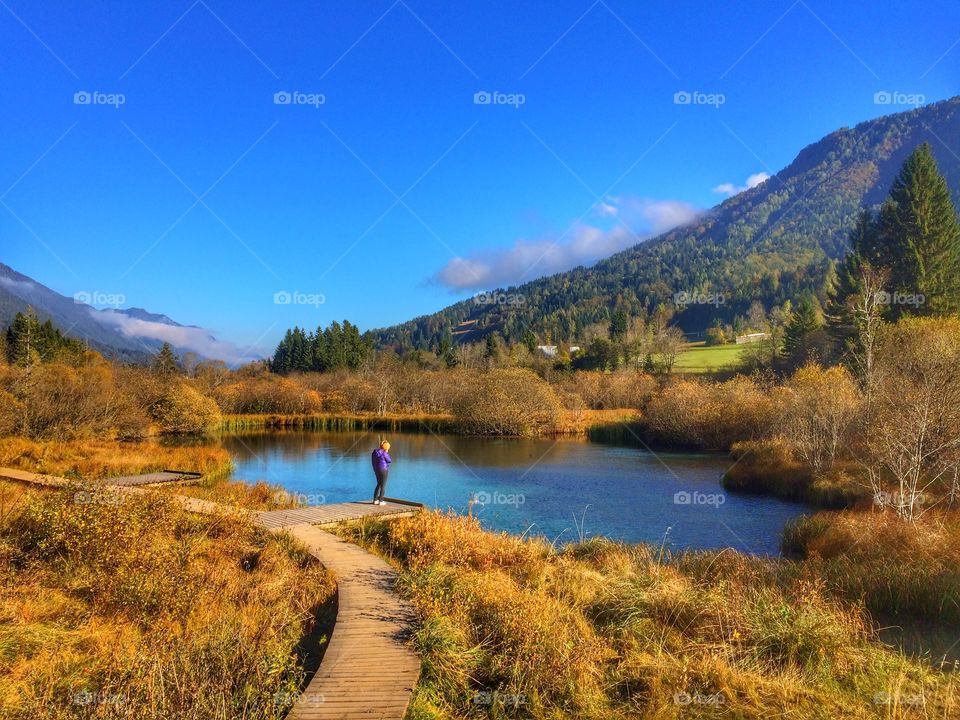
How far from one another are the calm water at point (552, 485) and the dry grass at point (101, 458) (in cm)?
187

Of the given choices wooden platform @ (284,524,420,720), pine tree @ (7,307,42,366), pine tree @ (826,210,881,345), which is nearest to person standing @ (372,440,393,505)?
wooden platform @ (284,524,420,720)

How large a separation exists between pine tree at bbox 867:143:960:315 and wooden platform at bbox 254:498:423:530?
53.7 meters

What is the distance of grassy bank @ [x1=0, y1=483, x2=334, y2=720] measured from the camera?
520 cm

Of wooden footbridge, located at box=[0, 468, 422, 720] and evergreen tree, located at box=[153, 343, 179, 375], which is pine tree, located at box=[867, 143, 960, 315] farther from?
evergreen tree, located at box=[153, 343, 179, 375]

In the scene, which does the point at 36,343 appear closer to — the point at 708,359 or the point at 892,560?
the point at 892,560

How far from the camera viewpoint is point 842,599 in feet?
35.4

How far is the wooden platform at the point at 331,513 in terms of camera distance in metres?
14.7

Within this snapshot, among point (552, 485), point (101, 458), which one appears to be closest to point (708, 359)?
point (552, 485)

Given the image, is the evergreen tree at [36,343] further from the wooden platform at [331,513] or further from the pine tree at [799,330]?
the pine tree at [799,330]

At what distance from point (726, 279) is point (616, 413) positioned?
11763 cm

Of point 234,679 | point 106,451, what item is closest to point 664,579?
point 234,679

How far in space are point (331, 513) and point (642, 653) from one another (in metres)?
10.0

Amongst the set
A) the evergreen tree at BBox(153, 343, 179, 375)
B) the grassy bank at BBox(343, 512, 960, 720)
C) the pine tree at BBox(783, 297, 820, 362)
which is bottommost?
the grassy bank at BBox(343, 512, 960, 720)

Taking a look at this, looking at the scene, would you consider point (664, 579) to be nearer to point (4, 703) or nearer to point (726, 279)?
point (4, 703)
